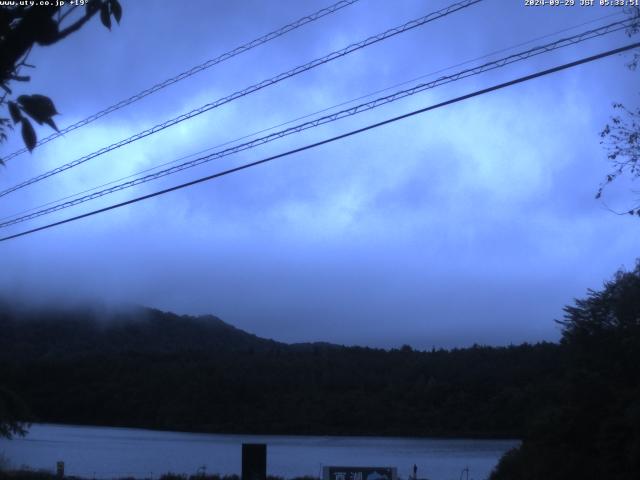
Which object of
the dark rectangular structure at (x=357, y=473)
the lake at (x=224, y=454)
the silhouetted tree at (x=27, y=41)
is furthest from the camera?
the lake at (x=224, y=454)

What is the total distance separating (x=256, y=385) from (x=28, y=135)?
74551 millimetres

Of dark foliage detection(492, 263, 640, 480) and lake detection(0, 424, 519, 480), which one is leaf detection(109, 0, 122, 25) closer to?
dark foliage detection(492, 263, 640, 480)

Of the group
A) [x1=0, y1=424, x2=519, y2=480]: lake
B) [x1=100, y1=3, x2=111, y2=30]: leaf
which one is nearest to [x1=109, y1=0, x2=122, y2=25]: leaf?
[x1=100, y1=3, x2=111, y2=30]: leaf

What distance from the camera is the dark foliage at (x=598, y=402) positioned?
1970cm

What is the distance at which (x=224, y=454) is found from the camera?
5000cm

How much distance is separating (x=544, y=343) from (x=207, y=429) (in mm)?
34544

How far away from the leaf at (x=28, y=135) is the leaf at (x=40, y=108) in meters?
0.09

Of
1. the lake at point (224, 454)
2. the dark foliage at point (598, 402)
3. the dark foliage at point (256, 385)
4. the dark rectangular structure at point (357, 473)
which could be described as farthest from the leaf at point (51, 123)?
the dark foliage at point (256, 385)

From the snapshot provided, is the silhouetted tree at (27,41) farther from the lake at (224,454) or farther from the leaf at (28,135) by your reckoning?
the lake at (224,454)

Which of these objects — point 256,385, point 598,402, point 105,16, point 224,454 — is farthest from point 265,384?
point 105,16

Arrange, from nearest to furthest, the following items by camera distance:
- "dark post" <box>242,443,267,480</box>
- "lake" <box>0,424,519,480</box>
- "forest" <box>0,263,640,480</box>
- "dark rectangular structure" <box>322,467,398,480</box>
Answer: "dark rectangular structure" <box>322,467,398,480</box>
"dark post" <box>242,443,267,480</box>
"lake" <box>0,424,519,480</box>
"forest" <box>0,263,640,480</box>

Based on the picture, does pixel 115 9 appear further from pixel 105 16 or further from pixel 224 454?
pixel 224 454

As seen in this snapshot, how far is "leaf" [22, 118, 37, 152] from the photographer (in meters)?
4.12

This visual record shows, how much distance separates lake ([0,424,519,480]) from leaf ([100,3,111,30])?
33316mm
